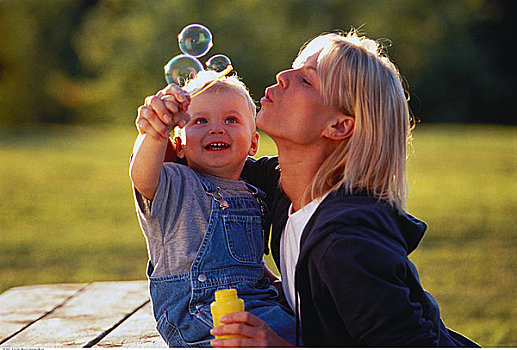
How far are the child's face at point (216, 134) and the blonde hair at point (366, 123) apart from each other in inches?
14.9

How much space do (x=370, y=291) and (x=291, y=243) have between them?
0.50m

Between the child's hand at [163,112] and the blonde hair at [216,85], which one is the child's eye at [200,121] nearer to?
the blonde hair at [216,85]

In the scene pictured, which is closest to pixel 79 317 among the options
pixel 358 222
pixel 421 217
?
pixel 358 222

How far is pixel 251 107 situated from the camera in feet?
8.96

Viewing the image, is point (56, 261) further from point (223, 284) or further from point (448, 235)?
point (223, 284)

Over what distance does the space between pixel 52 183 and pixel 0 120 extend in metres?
24.7

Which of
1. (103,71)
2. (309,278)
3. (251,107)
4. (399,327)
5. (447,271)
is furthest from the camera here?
(103,71)

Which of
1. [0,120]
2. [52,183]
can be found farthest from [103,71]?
[52,183]

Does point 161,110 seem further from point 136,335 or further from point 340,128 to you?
point 136,335

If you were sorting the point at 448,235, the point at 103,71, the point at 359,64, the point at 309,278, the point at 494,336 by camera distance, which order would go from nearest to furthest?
the point at 309,278
the point at 359,64
the point at 494,336
the point at 448,235
the point at 103,71

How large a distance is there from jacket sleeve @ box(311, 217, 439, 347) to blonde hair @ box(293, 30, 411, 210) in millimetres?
233

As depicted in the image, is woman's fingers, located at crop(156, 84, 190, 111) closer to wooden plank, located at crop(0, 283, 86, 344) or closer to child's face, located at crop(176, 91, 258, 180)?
child's face, located at crop(176, 91, 258, 180)

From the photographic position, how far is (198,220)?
243cm

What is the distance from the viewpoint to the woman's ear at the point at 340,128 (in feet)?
7.43
